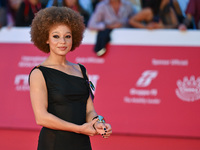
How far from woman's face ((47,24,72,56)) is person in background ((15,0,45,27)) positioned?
3.63 m

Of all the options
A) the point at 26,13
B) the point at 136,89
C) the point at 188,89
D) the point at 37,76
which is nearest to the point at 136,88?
the point at 136,89

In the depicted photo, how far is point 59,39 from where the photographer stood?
2.55 metres

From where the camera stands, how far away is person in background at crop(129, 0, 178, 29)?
5.74 m

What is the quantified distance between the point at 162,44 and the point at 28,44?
7.03 feet

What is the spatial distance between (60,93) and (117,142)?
2663 mm

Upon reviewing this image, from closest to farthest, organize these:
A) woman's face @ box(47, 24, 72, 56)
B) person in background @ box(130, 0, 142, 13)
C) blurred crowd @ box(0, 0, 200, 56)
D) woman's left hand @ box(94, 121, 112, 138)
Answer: woman's left hand @ box(94, 121, 112, 138), woman's face @ box(47, 24, 72, 56), blurred crowd @ box(0, 0, 200, 56), person in background @ box(130, 0, 142, 13)

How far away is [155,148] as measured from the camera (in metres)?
4.82

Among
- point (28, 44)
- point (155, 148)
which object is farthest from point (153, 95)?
point (28, 44)

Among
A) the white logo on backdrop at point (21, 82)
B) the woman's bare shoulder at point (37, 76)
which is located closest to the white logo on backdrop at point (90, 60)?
the white logo on backdrop at point (21, 82)

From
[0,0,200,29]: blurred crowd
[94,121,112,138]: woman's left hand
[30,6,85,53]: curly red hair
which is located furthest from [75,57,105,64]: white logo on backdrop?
[94,121,112,138]: woman's left hand

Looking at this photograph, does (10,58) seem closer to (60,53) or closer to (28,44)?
(28,44)

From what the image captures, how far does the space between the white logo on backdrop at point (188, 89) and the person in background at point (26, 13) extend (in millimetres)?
2928

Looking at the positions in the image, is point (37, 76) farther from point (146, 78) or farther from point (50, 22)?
point (146, 78)

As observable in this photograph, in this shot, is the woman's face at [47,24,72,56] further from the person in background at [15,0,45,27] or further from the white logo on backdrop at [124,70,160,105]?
the person in background at [15,0,45,27]
